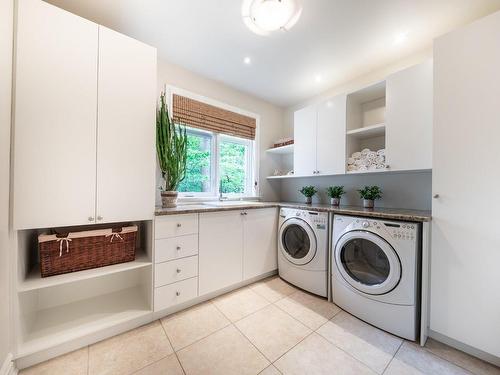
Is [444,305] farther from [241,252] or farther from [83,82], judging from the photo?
[83,82]

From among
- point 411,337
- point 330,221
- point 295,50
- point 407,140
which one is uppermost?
point 295,50

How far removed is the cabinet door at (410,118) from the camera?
1.60 m

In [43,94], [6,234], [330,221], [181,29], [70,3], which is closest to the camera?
[6,234]

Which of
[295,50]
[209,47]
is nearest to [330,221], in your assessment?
[295,50]

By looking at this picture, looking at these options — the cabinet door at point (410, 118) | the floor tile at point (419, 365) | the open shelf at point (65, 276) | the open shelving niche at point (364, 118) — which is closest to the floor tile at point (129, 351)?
the open shelf at point (65, 276)

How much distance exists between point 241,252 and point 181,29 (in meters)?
2.07

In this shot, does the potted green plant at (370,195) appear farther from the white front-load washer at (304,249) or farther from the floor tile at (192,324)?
the floor tile at (192,324)

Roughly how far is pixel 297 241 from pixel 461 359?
1.34 m

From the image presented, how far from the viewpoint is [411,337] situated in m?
1.39

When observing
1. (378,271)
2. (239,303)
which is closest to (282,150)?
(378,271)

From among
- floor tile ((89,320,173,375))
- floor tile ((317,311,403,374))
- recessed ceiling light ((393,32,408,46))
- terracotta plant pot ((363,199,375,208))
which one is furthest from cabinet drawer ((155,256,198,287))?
recessed ceiling light ((393,32,408,46))

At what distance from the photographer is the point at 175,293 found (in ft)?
5.39

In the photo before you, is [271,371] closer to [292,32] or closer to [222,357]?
[222,357]

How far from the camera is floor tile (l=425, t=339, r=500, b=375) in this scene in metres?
1.18
